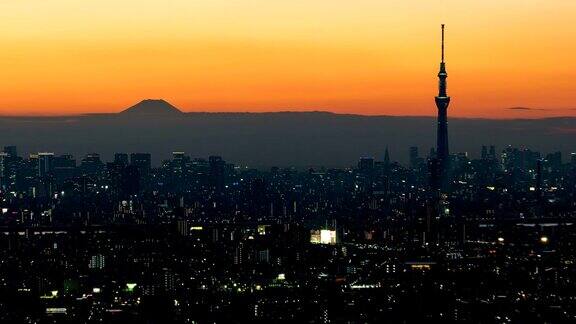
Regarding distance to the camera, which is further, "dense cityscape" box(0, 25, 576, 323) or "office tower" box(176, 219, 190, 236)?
"office tower" box(176, 219, 190, 236)

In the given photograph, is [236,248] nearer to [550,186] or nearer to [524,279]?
[524,279]

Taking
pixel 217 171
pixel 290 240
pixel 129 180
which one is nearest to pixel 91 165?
pixel 129 180

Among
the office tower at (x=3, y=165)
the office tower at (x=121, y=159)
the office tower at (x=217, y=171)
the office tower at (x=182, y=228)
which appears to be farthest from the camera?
the office tower at (x=217, y=171)

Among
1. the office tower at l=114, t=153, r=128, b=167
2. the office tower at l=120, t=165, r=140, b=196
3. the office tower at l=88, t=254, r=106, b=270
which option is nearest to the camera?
the office tower at l=88, t=254, r=106, b=270

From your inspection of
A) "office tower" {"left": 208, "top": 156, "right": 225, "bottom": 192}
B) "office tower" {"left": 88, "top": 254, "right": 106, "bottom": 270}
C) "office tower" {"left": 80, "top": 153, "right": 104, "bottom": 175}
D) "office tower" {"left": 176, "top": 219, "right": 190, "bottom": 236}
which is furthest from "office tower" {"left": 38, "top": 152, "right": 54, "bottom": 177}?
"office tower" {"left": 88, "top": 254, "right": 106, "bottom": 270}

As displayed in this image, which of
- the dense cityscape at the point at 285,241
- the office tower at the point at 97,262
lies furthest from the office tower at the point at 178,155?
the office tower at the point at 97,262

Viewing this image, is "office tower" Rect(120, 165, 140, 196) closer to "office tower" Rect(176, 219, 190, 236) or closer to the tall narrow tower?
"office tower" Rect(176, 219, 190, 236)

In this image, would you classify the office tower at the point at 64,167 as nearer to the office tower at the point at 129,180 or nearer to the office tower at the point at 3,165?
the office tower at the point at 3,165
